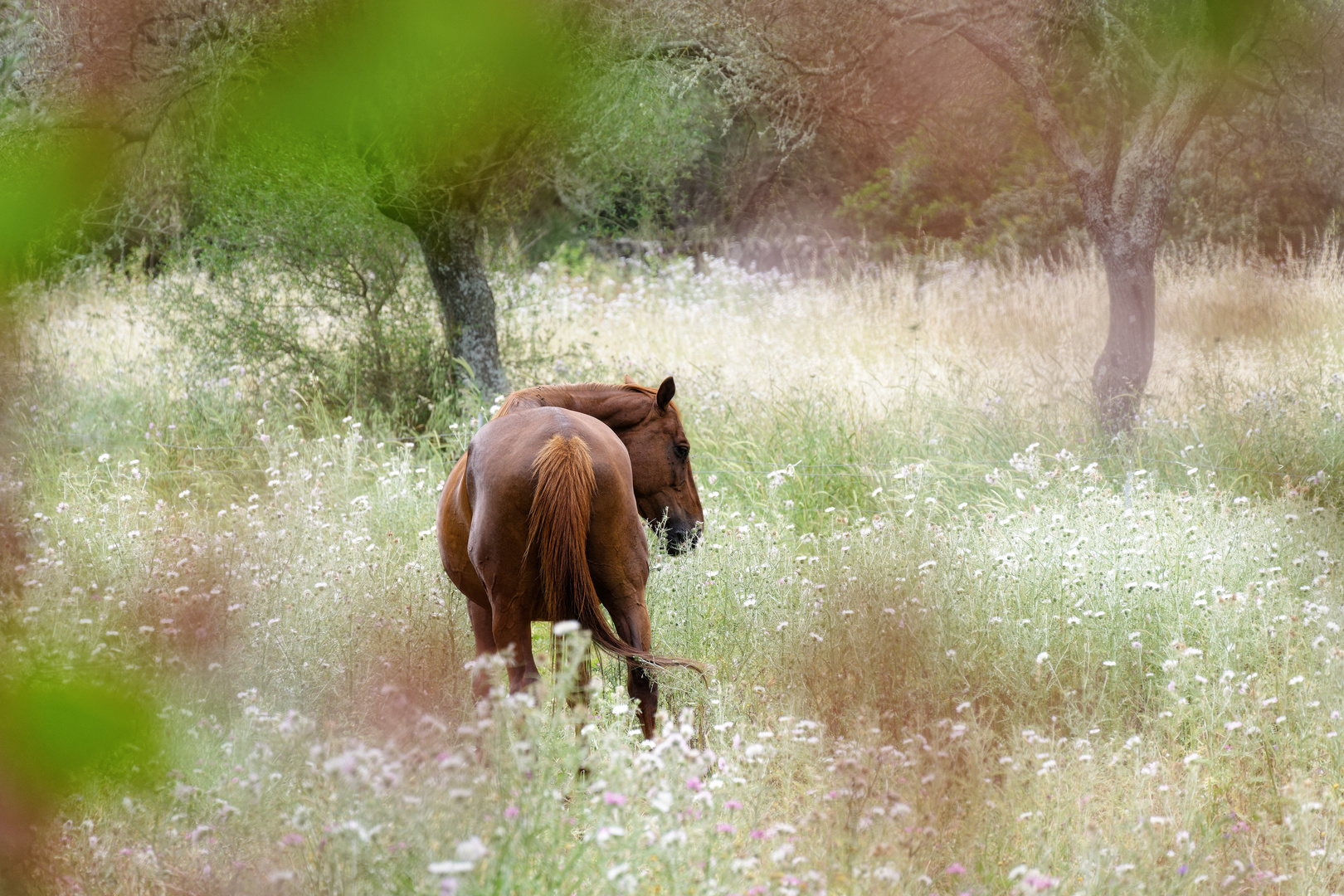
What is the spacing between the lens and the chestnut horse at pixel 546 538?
11.1 feet

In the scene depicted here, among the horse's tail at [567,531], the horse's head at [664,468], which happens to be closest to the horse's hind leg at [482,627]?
the horse's tail at [567,531]

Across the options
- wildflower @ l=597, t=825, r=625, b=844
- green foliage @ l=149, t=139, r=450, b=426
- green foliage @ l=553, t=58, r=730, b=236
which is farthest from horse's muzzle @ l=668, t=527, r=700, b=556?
green foliage @ l=149, t=139, r=450, b=426

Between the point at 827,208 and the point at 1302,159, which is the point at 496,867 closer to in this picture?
the point at 1302,159

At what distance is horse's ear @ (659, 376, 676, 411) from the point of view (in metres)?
4.16

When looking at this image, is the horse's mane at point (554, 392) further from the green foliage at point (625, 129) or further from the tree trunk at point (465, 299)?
the tree trunk at point (465, 299)

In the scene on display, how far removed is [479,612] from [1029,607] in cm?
214

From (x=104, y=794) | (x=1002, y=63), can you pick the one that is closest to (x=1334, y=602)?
(x=104, y=794)

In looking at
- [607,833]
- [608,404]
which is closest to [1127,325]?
[608,404]

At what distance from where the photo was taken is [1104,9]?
7.56 m

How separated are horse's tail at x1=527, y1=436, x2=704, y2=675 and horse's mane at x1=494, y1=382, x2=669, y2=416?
0.50 meters

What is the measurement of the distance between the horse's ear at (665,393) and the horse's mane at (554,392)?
35 millimetres

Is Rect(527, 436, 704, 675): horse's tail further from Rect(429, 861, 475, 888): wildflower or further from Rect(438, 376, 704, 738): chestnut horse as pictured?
Rect(429, 861, 475, 888): wildflower

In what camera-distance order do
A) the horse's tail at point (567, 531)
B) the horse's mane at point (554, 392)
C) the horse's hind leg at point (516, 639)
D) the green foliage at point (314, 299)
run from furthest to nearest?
the green foliage at point (314, 299), the horse's mane at point (554, 392), the horse's hind leg at point (516, 639), the horse's tail at point (567, 531)

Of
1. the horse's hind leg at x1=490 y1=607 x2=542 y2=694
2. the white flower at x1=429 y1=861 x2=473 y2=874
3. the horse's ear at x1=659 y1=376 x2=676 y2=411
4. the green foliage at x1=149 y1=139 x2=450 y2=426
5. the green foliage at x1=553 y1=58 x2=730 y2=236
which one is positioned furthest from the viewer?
the green foliage at x1=149 y1=139 x2=450 y2=426
